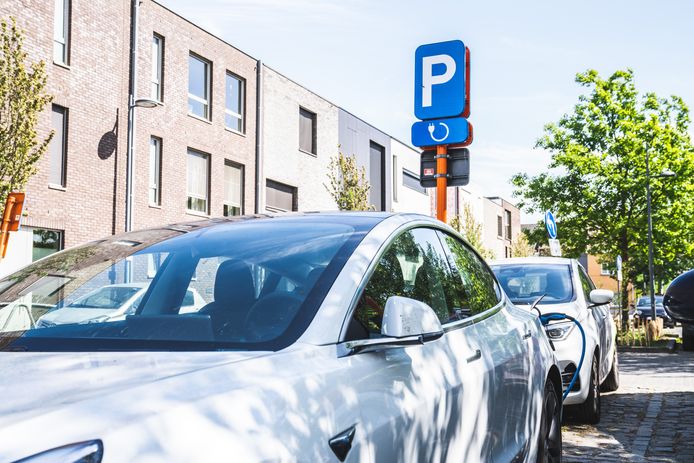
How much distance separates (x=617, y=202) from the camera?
2923cm

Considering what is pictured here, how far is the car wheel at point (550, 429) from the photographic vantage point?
4.16 meters

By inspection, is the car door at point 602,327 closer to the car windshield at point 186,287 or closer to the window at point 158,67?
the car windshield at point 186,287

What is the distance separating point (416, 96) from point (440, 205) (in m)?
1.37

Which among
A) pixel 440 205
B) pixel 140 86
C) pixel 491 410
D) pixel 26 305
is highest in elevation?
pixel 140 86

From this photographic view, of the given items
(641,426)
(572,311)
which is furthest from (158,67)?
(641,426)

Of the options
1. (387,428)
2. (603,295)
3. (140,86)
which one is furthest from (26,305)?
(140,86)

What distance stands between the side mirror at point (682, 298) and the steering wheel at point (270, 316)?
1585 millimetres

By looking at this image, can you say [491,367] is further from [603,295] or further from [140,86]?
[140,86]

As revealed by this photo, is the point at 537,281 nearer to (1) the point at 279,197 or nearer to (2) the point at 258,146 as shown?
(2) the point at 258,146

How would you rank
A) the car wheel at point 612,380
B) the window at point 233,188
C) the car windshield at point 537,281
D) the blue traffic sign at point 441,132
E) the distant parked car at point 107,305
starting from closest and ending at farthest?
the distant parked car at point 107,305 → the car windshield at point 537,281 → the blue traffic sign at point 441,132 → the car wheel at point 612,380 → the window at point 233,188

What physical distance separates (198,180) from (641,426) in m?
19.2

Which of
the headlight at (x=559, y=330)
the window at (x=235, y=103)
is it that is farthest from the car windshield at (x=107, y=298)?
the window at (x=235, y=103)

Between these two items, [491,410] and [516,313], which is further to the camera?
[516,313]

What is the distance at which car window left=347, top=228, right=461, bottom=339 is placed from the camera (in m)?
2.62
